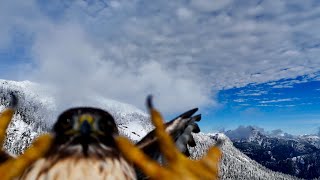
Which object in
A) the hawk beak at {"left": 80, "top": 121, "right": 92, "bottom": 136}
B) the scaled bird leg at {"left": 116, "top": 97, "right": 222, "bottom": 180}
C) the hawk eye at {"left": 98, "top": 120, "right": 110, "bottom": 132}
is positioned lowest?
the scaled bird leg at {"left": 116, "top": 97, "right": 222, "bottom": 180}

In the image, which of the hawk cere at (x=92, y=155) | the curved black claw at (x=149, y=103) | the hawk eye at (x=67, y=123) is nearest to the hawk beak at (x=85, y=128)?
the hawk cere at (x=92, y=155)

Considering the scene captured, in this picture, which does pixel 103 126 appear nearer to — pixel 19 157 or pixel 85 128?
pixel 85 128

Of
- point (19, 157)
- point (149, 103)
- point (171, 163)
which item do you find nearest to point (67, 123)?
point (19, 157)

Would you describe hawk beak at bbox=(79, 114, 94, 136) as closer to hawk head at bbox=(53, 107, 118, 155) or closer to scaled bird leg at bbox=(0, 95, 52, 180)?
hawk head at bbox=(53, 107, 118, 155)

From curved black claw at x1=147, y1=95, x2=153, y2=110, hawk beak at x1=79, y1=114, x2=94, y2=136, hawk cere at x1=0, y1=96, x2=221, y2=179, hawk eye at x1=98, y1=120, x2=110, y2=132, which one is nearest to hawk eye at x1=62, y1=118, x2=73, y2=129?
hawk cere at x1=0, y1=96, x2=221, y2=179

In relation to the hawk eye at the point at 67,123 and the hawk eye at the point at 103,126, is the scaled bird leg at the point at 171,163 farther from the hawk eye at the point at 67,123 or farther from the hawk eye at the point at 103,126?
the hawk eye at the point at 67,123

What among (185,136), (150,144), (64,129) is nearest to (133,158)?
(64,129)

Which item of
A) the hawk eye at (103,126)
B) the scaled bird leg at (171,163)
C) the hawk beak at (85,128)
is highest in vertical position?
the hawk eye at (103,126)
